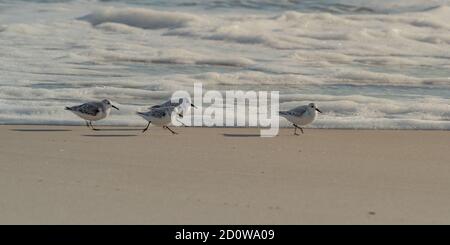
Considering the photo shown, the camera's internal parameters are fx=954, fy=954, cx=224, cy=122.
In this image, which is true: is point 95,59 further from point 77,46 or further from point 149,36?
point 149,36

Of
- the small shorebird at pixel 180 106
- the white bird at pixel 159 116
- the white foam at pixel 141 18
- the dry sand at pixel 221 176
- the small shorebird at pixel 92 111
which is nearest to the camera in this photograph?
the dry sand at pixel 221 176

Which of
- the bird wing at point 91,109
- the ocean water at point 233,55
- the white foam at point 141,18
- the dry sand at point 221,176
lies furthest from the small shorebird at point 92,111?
the white foam at point 141,18

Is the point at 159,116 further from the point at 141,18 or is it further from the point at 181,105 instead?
the point at 141,18

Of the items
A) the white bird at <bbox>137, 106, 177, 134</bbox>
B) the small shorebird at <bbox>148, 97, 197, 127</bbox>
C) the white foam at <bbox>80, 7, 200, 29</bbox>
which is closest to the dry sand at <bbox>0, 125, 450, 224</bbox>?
the white bird at <bbox>137, 106, 177, 134</bbox>

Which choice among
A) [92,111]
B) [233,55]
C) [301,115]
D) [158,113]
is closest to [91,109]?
[92,111]

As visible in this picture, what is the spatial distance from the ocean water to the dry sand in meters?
0.99

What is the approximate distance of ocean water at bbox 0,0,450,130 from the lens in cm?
943

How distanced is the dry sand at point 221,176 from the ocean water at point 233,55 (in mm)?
995

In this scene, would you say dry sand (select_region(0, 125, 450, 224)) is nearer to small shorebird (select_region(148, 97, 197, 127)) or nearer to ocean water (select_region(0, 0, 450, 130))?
small shorebird (select_region(148, 97, 197, 127))

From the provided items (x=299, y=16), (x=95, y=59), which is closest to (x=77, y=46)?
(x=95, y=59)

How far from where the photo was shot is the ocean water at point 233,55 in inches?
371

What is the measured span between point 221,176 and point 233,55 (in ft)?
25.1

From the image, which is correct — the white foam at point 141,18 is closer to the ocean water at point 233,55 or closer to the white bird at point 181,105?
the ocean water at point 233,55

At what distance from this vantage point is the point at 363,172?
6367 millimetres
